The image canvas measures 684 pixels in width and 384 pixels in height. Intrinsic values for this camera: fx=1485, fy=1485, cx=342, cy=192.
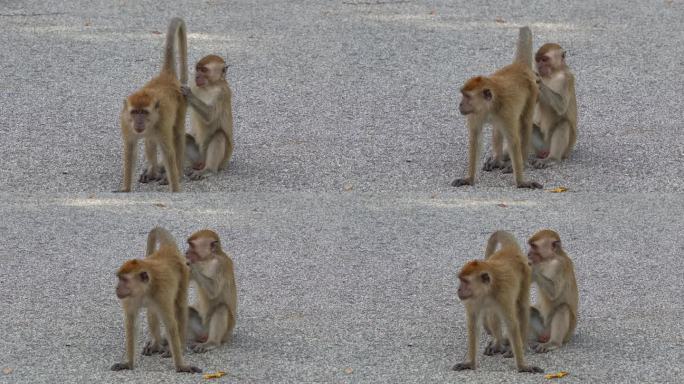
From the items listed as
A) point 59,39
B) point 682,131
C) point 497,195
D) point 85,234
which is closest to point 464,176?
point 497,195

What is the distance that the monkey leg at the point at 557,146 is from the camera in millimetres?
13375

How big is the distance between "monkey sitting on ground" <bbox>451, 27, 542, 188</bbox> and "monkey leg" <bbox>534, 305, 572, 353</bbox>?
3010 millimetres

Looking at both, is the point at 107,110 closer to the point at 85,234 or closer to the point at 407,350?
the point at 85,234

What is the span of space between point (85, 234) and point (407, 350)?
3.49m

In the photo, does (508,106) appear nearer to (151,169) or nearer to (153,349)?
(151,169)

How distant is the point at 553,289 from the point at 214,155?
4.74 meters

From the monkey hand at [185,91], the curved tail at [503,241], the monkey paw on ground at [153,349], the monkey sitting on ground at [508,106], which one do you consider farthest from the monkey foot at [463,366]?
the monkey hand at [185,91]

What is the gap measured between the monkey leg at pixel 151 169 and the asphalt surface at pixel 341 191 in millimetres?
111

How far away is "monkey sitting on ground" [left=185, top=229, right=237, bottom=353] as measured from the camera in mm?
9109

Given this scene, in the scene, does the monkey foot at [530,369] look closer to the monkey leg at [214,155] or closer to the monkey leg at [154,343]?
the monkey leg at [154,343]

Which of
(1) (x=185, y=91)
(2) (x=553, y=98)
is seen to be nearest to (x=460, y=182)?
(2) (x=553, y=98)

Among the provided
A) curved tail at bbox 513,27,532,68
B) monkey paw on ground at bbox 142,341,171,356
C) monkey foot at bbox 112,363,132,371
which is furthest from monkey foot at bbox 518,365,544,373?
curved tail at bbox 513,27,532,68

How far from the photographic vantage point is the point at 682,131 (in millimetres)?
14469

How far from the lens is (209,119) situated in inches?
502
